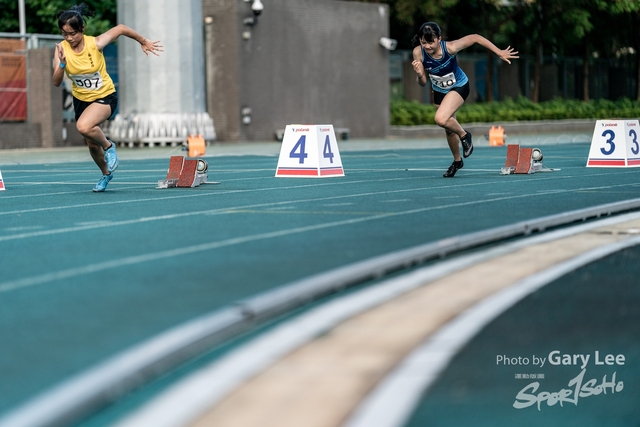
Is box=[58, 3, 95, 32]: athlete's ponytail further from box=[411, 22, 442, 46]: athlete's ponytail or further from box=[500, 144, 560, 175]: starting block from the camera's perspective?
box=[500, 144, 560, 175]: starting block

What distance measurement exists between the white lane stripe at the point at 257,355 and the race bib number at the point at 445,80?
9426 millimetres

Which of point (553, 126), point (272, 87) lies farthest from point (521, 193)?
point (553, 126)

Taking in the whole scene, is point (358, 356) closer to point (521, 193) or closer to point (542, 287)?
point (542, 287)

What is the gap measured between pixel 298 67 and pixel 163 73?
264 inches

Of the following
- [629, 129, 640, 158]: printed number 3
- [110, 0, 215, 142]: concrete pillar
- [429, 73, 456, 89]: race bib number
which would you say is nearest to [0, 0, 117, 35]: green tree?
[110, 0, 215, 142]: concrete pillar

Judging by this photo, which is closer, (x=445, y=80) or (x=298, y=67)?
(x=445, y=80)

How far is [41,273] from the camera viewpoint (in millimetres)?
8102

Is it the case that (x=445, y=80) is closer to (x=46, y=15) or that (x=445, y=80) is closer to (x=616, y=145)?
(x=616, y=145)

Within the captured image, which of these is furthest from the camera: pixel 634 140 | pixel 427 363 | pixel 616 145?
pixel 616 145

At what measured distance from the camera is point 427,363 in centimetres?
554

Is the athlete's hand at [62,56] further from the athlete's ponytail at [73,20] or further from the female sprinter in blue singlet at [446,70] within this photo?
the female sprinter in blue singlet at [446,70]

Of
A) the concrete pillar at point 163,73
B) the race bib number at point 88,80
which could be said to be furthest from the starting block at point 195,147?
the race bib number at point 88,80

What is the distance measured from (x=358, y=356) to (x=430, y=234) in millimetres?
4471

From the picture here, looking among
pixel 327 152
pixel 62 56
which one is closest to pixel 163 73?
pixel 327 152
